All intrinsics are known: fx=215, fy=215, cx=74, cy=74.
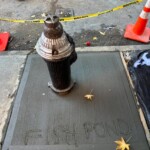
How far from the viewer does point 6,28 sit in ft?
12.8

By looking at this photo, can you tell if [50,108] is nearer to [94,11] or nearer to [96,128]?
[96,128]

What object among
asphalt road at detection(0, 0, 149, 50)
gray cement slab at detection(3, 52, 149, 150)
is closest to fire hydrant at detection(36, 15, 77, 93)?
gray cement slab at detection(3, 52, 149, 150)

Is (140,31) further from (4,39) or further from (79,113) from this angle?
(4,39)

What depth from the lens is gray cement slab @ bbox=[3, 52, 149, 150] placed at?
2299mm

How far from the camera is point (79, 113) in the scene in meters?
2.54

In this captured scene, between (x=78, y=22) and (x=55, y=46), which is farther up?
(x=55, y=46)

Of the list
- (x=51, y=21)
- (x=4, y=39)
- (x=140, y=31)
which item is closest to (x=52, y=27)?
(x=51, y=21)

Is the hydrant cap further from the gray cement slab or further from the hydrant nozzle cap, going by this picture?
the gray cement slab

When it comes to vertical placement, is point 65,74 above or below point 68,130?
above

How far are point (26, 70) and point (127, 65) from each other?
145cm

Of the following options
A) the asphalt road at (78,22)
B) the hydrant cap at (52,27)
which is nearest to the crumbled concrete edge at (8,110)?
the asphalt road at (78,22)

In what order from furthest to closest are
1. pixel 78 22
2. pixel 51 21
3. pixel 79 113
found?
pixel 78 22 → pixel 79 113 → pixel 51 21

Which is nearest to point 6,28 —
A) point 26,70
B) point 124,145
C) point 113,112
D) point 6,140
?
point 26,70

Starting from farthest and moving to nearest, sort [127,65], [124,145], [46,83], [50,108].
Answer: [127,65] → [46,83] → [50,108] → [124,145]
